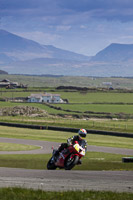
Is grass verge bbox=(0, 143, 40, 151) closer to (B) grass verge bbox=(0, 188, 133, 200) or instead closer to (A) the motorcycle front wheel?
(A) the motorcycle front wheel

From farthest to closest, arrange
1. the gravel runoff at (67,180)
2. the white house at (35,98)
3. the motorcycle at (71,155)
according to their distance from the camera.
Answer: the white house at (35,98) → the motorcycle at (71,155) → the gravel runoff at (67,180)

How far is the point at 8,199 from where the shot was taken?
12.4 m

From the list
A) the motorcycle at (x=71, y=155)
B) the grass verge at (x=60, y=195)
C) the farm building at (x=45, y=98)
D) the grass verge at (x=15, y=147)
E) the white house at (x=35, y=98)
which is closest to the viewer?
the grass verge at (x=60, y=195)

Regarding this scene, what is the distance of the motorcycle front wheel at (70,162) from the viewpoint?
20203 millimetres

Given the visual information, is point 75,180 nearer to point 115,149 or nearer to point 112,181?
point 112,181

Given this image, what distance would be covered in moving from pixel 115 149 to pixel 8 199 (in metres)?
38.1

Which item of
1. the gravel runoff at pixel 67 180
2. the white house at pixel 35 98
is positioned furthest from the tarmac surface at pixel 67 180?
the white house at pixel 35 98

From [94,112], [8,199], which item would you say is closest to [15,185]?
[8,199]

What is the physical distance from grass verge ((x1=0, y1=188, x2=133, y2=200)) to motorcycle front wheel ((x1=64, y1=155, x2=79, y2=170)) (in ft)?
22.5

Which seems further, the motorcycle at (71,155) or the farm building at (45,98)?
the farm building at (45,98)

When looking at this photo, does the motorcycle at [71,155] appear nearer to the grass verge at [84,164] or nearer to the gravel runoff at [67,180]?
the grass verge at [84,164]

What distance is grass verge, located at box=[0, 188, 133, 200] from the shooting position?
12.5 meters

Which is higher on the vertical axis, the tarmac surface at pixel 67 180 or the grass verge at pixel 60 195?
the grass verge at pixel 60 195

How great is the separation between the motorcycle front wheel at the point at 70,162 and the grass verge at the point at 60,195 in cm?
687
